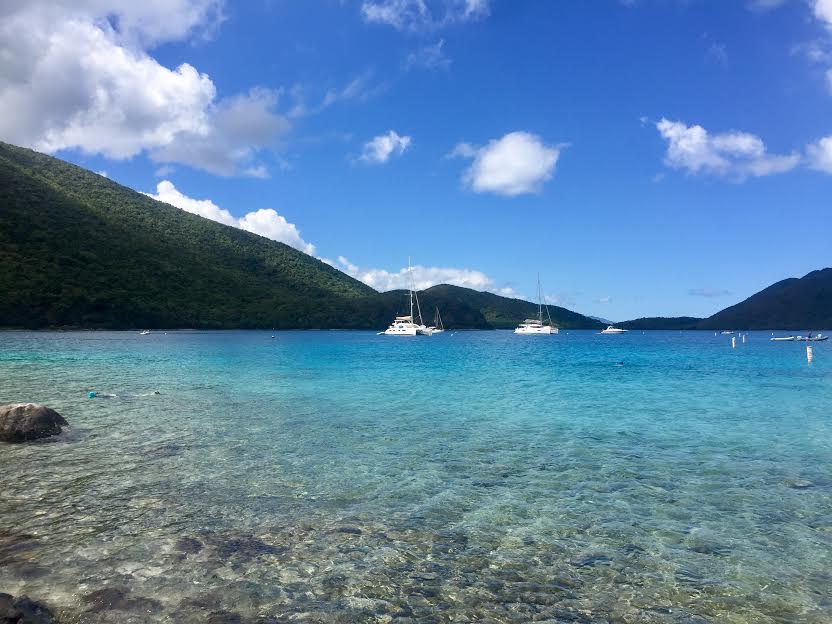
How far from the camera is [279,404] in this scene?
2570 cm

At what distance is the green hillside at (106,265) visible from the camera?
11756 centimetres

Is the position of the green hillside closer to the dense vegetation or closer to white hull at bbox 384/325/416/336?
the dense vegetation

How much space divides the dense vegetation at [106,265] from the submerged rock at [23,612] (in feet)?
438

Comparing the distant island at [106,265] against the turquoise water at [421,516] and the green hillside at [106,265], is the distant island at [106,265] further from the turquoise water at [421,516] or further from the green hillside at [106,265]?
the turquoise water at [421,516]

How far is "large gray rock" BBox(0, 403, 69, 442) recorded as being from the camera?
15750mm

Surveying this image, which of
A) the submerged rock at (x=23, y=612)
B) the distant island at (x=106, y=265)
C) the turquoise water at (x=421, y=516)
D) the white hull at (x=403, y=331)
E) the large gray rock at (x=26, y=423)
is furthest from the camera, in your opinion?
the white hull at (x=403, y=331)

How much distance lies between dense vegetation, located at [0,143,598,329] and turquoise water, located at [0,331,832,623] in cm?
11900

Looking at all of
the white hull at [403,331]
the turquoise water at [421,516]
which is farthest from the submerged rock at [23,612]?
the white hull at [403,331]

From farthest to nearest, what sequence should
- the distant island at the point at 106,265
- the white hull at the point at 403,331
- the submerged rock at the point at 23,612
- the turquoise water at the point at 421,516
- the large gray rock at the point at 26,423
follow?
the white hull at the point at 403,331, the distant island at the point at 106,265, the large gray rock at the point at 26,423, the turquoise water at the point at 421,516, the submerged rock at the point at 23,612

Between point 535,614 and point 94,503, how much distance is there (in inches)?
359

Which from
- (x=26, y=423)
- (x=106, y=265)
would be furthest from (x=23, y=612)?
(x=106, y=265)

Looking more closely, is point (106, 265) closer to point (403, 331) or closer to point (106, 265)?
point (106, 265)

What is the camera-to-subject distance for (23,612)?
5414 mm

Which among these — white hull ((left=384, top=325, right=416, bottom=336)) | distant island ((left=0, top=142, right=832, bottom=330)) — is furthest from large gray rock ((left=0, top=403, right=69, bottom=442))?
white hull ((left=384, top=325, right=416, bottom=336))
